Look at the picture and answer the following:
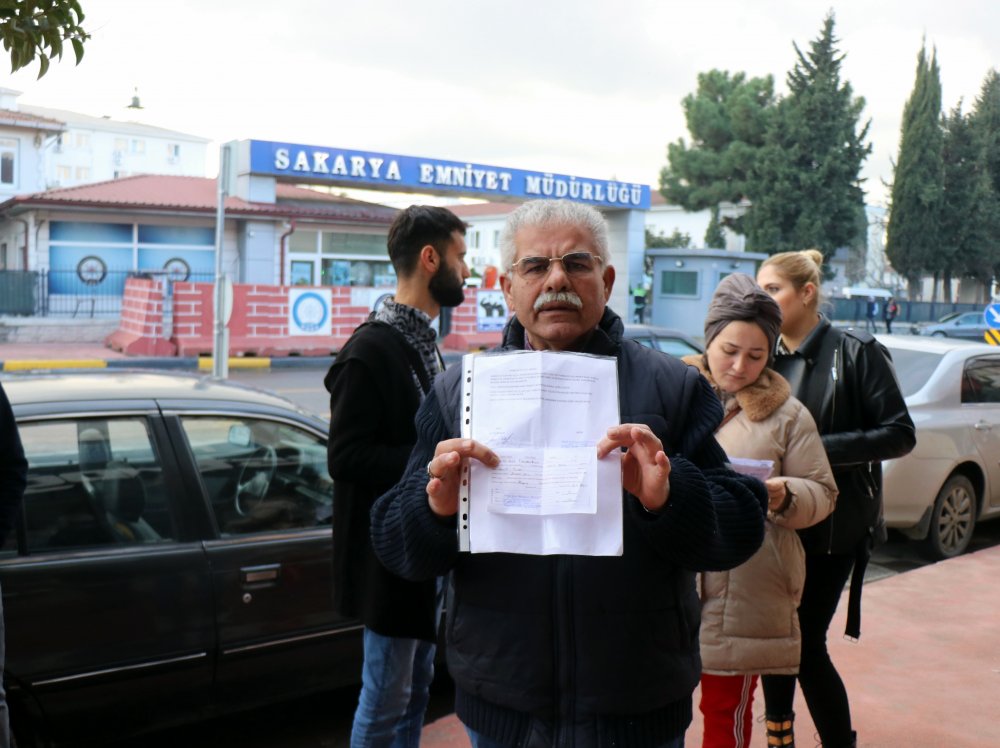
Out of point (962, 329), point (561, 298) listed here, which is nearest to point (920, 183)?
point (962, 329)

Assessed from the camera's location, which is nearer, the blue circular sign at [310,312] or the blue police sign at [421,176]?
the blue circular sign at [310,312]

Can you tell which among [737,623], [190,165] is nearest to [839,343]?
[737,623]

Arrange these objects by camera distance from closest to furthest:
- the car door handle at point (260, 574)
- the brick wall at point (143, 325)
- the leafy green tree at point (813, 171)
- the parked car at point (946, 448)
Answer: the car door handle at point (260, 574)
the parked car at point (946, 448)
the brick wall at point (143, 325)
the leafy green tree at point (813, 171)

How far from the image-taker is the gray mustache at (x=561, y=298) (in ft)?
6.32

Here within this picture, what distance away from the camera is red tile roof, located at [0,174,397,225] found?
1029 inches

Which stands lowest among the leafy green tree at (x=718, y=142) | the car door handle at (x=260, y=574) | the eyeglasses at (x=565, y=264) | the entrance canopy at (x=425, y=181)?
the car door handle at (x=260, y=574)

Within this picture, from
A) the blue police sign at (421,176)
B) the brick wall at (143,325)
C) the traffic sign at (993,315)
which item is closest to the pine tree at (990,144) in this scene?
the blue police sign at (421,176)

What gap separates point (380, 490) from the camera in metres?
2.85

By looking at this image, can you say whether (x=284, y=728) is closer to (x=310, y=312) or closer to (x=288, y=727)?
(x=288, y=727)

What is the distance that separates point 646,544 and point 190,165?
101351mm

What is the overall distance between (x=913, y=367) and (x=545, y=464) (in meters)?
6.47

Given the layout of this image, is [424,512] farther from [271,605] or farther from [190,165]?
[190,165]

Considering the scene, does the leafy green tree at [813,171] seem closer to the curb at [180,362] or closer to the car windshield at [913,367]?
the curb at [180,362]

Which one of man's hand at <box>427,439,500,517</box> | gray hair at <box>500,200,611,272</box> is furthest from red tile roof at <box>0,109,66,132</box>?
man's hand at <box>427,439,500,517</box>
